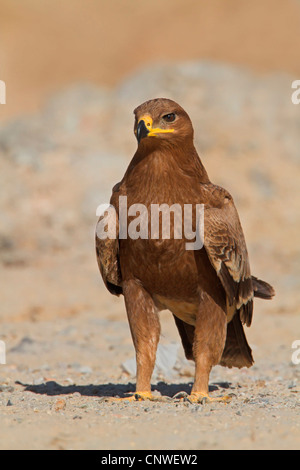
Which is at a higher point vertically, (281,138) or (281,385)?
(281,138)

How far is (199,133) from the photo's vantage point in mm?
19406

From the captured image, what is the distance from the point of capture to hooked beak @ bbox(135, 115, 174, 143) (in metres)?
6.29

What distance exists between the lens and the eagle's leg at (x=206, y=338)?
6.73m

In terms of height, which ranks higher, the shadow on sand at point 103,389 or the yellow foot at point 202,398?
the yellow foot at point 202,398

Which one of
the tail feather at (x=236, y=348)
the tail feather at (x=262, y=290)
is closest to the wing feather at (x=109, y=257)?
the tail feather at (x=236, y=348)

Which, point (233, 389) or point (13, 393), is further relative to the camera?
point (233, 389)

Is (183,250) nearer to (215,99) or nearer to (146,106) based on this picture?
(146,106)

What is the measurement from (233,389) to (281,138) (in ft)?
41.7

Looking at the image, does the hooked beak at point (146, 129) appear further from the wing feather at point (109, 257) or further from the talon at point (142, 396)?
the talon at point (142, 396)

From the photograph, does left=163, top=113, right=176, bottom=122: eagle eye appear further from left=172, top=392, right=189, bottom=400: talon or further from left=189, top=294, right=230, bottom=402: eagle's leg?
left=172, top=392, right=189, bottom=400: talon

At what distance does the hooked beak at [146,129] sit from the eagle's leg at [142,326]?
128cm

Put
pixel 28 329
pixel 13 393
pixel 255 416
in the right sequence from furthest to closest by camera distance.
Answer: pixel 28 329 < pixel 13 393 < pixel 255 416

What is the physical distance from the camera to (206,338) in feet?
22.1
